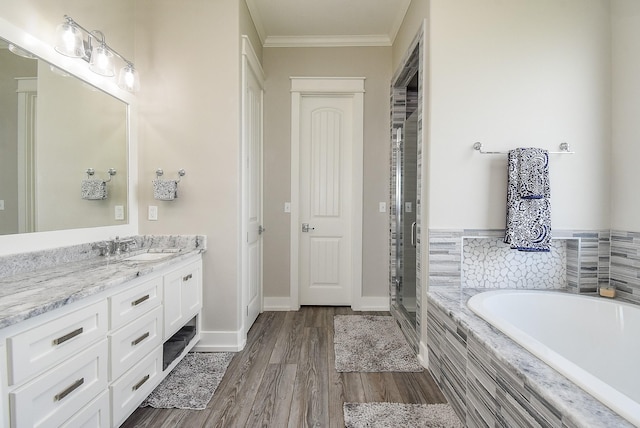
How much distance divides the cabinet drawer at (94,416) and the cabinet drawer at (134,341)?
9 cm

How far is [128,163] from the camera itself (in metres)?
2.18

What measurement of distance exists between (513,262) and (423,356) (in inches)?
36.6

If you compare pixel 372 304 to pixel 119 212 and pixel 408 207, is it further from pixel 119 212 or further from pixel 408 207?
pixel 119 212

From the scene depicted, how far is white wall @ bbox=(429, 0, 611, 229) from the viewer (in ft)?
6.48

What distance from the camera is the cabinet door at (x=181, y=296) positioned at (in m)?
1.79

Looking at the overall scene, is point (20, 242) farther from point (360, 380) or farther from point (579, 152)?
point (579, 152)

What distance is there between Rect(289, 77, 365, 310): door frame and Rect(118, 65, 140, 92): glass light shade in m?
1.43

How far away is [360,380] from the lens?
1888 mm

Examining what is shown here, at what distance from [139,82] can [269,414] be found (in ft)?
8.01

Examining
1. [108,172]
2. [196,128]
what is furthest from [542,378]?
[108,172]

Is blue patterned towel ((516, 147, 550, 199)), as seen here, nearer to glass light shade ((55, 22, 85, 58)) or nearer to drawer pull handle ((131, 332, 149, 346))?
drawer pull handle ((131, 332, 149, 346))

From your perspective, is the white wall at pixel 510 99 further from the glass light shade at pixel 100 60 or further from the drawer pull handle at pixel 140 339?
the glass light shade at pixel 100 60


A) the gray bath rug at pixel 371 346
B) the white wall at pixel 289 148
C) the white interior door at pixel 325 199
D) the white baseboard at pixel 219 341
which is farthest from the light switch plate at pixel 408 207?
the white baseboard at pixel 219 341

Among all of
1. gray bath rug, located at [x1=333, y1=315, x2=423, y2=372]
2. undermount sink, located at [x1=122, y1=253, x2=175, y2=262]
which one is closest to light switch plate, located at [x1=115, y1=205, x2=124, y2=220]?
undermount sink, located at [x1=122, y1=253, x2=175, y2=262]
